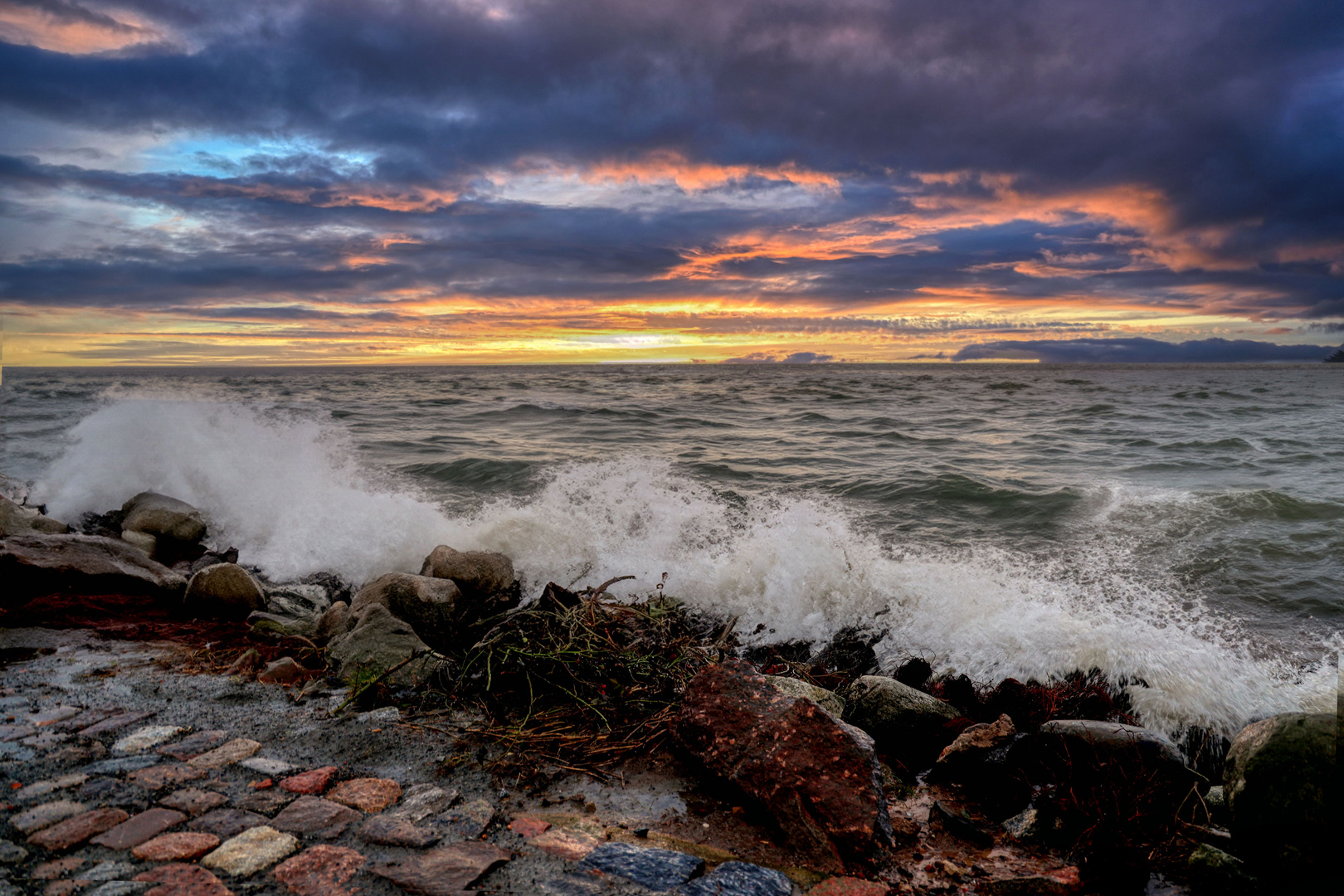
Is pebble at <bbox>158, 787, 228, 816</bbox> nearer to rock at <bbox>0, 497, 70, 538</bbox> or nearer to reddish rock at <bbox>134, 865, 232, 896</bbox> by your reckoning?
reddish rock at <bbox>134, 865, 232, 896</bbox>

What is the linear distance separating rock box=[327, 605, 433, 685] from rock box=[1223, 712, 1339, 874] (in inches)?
138

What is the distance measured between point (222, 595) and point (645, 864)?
13.5 ft

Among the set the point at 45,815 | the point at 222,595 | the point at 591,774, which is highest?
the point at 45,815

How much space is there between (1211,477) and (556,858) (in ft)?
36.3

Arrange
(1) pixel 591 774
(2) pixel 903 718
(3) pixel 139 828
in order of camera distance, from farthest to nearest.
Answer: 1. (2) pixel 903 718
2. (1) pixel 591 774
3. (3) pixel 139 828

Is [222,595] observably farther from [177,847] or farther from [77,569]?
[177,847]

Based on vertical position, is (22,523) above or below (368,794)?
above

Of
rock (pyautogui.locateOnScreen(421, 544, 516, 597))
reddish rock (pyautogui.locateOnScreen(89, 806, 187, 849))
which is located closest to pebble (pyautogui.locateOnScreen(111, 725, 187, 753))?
reddish rock (pyautogui.locateOnScreen(89, 806, 187, 849))

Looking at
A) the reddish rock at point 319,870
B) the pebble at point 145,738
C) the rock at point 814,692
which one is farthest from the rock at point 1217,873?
the pebble at point 145,738

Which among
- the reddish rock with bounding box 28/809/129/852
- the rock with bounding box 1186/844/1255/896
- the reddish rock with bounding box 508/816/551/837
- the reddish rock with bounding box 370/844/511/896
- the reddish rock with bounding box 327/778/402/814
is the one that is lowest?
the rock with bounding box 1186/844/1255/896

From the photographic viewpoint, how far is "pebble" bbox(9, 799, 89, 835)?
2190 millimetres

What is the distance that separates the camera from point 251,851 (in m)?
2.13

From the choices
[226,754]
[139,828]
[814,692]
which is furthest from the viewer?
[814,692]

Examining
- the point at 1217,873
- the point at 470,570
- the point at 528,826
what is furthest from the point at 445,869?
Result: the point at 470,570
